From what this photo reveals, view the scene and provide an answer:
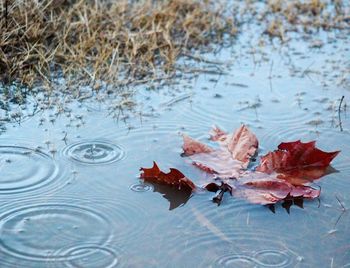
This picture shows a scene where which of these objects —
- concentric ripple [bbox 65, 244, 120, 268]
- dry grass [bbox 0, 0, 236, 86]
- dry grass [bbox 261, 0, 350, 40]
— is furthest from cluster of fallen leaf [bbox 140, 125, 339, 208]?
dry grass [bbox 261, 0, 350, 40]

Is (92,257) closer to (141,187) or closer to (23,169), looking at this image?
(141,187)

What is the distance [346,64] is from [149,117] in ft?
4.01

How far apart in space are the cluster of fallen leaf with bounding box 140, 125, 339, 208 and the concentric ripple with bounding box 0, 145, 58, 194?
35cm

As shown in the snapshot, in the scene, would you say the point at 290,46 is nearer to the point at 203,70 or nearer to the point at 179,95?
the point at 203,70

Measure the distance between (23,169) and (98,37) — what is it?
1.31 m

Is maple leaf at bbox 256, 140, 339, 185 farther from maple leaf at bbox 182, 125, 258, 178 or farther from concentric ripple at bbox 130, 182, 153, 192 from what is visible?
concentric ripple at bbox 130, 182, 153, 192

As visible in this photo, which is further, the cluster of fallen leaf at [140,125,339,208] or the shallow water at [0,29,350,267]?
the cluster of fallen leaf at [140,125,339,208]

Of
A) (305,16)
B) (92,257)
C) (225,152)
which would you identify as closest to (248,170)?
(225,152)

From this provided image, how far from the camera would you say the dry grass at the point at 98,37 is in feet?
10.1

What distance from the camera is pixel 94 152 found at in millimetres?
2432

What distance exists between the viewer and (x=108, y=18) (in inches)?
142

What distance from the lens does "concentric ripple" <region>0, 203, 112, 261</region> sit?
6.14 ft

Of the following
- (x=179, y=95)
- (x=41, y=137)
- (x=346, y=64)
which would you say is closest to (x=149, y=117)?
(x=179, y=95)

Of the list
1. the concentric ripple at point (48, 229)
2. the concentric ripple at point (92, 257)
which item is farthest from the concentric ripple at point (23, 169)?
the concentric ripple at point (92, 257)
